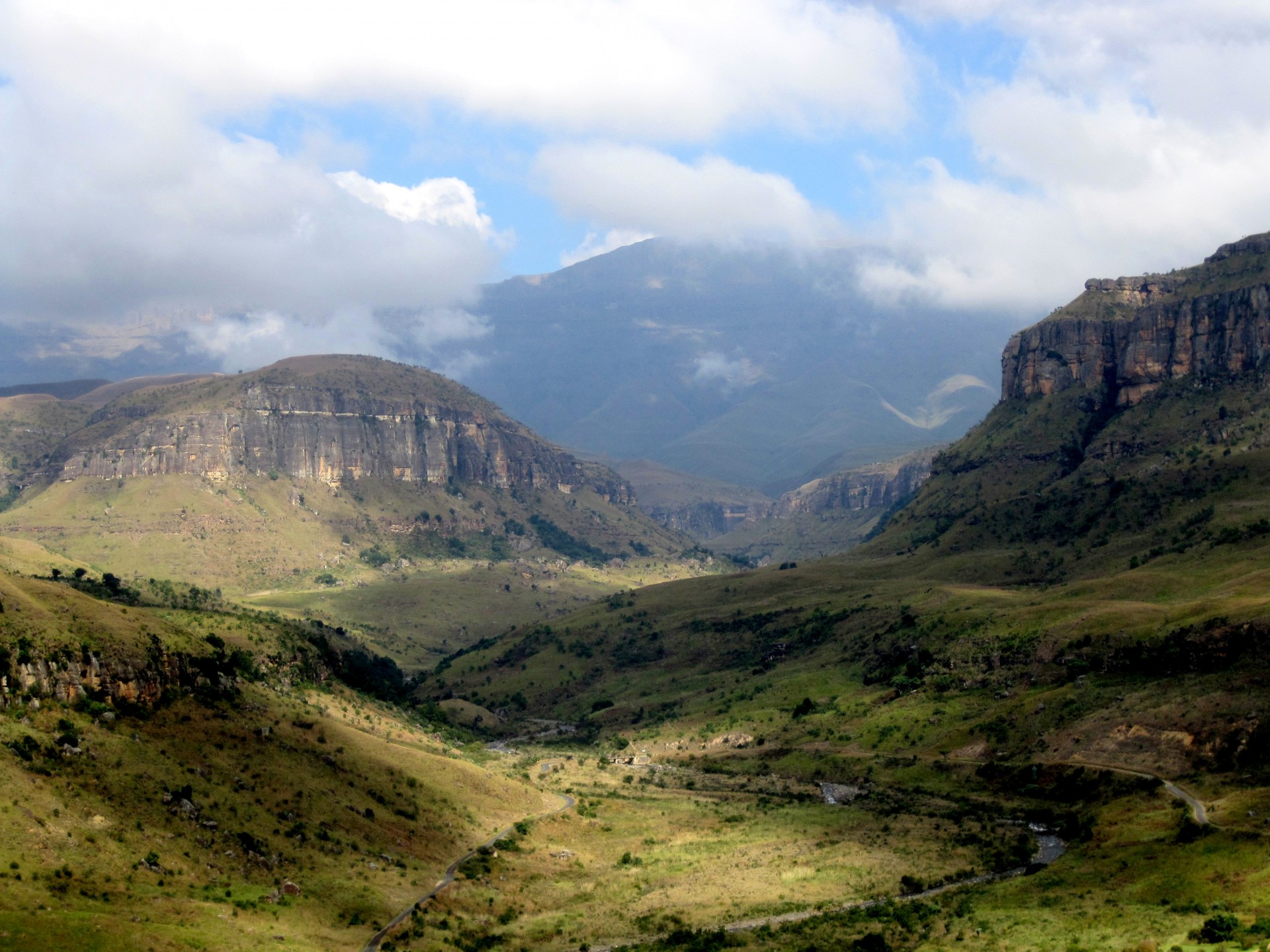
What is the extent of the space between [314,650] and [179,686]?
163ft

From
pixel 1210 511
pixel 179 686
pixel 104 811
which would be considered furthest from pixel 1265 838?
pixel 1210 511

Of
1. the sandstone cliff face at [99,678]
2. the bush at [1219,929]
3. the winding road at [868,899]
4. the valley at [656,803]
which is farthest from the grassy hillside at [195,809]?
the bush at [1219,929]

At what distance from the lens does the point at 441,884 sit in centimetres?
7831

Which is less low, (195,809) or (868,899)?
(195,809)

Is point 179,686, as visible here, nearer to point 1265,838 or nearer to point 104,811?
point 104,811

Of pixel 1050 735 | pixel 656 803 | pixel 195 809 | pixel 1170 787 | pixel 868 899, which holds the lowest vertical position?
pixel 656 803

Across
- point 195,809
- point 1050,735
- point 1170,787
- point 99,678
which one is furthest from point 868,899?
point 99,678

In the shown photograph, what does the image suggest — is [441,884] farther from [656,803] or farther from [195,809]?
[656,803]

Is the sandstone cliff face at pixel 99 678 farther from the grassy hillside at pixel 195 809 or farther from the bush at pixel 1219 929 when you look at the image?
the bush at pixel 1219 929

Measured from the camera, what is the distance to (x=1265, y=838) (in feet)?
232

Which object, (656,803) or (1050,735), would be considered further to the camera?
(656,803)

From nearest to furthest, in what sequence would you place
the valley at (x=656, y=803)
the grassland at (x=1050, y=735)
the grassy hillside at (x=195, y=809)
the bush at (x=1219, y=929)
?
A: the bush at (x=1219, y=929)
the grassy hillside at (x=195, y=809)
the valley at (x=656, y=803)
the grassland at (x=1050, y=735)

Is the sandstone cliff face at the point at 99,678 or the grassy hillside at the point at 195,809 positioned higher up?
the sandstone cliff face at the point at 99,678

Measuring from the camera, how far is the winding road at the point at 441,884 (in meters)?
65.7
